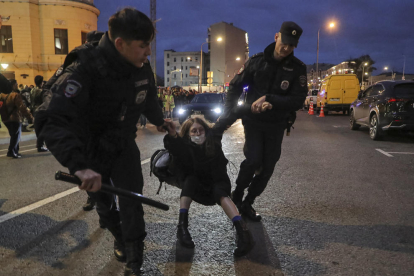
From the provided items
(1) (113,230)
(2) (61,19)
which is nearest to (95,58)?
(1) (113,230)

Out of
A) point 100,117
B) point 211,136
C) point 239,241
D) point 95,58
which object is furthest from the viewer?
point 211,136

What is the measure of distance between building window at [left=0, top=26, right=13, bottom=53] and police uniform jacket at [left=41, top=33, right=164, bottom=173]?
27395 millimetres

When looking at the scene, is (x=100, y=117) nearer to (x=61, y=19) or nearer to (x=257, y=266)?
(x=257, y=266)

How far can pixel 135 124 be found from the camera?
240 centimetres

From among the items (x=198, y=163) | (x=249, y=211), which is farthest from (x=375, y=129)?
(x=198, y=163)

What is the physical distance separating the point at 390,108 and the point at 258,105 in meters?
7.52

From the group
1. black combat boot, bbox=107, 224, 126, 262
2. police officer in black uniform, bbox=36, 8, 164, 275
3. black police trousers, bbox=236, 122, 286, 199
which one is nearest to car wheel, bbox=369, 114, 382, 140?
black police trousers, bbox=236, 122, 286, 199

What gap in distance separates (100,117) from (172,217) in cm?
180

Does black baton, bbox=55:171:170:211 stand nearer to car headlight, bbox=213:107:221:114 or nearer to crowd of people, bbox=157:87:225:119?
car headlight, bbox=213:107:221:114

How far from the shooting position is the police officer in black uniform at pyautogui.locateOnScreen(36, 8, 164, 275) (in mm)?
1795

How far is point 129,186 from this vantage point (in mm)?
2365

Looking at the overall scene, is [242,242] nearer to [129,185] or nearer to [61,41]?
[129,185]

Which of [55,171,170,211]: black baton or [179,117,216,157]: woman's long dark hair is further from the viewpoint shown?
[179,117,216,157]: woman's long dark hair

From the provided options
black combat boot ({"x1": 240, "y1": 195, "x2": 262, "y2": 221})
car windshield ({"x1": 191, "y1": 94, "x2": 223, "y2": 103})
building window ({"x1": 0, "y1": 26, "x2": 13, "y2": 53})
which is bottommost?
black combat boot ({"x1": 240, "y1": 195, "x2": 262, "y2": 221})
